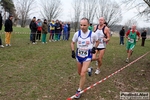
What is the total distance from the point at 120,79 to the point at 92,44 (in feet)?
8.10

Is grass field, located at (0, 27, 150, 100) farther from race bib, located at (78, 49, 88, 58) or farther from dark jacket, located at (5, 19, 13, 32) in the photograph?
dark jacket, located at (5, 19, 13, 32)

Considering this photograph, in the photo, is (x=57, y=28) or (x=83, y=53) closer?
(x=83, y=53)

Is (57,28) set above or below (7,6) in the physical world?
below

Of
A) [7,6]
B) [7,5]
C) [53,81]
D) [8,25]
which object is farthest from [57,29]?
[7,6]

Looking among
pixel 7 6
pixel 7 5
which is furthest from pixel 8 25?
pixel 7 6

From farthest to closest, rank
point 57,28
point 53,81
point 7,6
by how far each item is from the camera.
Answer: point 7,6
point 57,28
point 53,81

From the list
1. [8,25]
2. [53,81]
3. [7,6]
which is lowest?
[53,81]

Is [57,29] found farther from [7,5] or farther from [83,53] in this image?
[7,5]

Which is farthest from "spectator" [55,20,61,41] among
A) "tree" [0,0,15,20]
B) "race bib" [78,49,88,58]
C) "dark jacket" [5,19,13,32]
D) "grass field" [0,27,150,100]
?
"tree" [0,0,15,20]

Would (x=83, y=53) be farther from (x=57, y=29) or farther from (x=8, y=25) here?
(x=57, y=29)

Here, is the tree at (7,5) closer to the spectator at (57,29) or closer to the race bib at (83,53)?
the spectator at (57,29)

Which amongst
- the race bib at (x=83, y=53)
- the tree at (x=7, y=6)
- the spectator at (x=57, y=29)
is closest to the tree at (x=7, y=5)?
the tree at (x=7, y=6)

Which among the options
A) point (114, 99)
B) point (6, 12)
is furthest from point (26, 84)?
point (6, 12)

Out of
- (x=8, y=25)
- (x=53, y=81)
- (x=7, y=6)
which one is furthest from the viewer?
(x=7, y=6)
